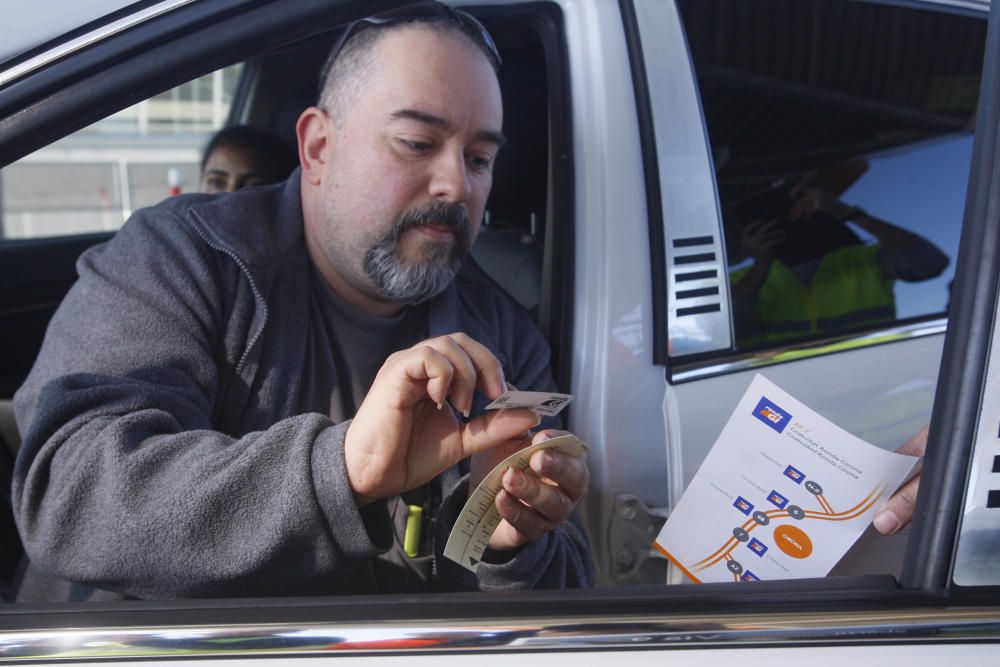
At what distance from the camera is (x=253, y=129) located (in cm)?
302

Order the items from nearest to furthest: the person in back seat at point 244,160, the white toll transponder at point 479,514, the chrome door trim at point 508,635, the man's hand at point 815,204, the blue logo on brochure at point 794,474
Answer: the chrome door trim at point 508,635 < the white toll transponder at point 479,514 < the blue logo on brochure at point 794,474 < the man's hand at point 815,204 < the person in back seat at point 244,160

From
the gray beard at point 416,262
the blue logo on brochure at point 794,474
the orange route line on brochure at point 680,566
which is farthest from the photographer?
the gray beard at point 416,262

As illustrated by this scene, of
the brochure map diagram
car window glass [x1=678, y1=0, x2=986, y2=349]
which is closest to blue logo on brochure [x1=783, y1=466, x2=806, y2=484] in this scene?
the brochure map diagram

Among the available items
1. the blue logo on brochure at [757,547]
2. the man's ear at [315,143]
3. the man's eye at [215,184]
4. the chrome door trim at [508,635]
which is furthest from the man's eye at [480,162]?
the man's eye at [215,184]

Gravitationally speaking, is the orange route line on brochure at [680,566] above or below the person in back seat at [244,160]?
below

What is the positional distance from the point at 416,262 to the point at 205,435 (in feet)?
1.74

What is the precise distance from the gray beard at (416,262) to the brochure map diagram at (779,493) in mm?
593

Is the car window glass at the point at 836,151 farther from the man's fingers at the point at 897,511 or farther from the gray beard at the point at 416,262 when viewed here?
the man's fingers at the point at 897,511

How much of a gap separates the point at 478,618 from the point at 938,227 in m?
1.59

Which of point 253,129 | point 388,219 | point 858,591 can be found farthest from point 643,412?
point 253,129

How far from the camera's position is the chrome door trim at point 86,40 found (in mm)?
944

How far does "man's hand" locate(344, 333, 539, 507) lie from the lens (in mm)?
1105

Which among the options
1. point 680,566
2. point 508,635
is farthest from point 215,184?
point 508,635

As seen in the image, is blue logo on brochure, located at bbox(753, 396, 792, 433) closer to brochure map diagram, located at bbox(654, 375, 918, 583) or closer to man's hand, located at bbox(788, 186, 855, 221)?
brochure map diagram, located at bbox(654, 375, 918, 583)
